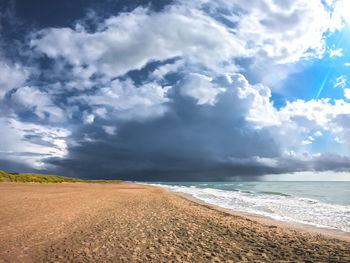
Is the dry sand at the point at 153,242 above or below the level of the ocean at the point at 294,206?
above

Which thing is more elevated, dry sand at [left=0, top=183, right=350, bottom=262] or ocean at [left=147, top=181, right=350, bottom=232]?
dry sand at [left=0, top=183, right=350, bottom=262]

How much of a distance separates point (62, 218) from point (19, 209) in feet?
17.7

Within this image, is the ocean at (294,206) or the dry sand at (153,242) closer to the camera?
the dry sand at (153,242)

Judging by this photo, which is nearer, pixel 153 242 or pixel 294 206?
pixel 153 242

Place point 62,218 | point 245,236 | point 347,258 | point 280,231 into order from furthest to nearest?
point 62,218 → point 280,231 → point 245,236 → point 347,258

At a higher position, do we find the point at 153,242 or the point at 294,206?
the point at 153,242

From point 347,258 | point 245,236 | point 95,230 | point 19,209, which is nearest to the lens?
→ point 347,258

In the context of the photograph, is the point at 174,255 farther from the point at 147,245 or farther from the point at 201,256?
the point at 147,245

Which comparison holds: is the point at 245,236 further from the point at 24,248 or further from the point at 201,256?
the point at 24,248

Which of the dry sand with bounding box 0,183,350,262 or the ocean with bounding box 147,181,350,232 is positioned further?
the ocean with bounding box 147,181,350,232

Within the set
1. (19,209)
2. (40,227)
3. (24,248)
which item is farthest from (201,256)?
(19,209)

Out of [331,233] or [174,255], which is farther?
[331,233]

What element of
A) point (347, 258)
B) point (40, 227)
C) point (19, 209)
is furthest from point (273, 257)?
point (19, 209)

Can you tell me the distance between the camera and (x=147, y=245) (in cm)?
864
